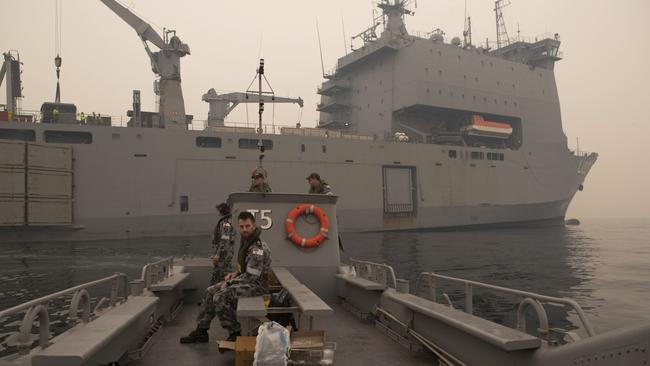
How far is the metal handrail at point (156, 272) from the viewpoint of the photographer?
702 cm

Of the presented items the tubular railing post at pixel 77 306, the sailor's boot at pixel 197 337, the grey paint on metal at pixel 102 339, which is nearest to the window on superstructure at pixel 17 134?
the grey paint on metal at pixel 102 339

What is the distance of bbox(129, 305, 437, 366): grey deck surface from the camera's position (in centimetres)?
523

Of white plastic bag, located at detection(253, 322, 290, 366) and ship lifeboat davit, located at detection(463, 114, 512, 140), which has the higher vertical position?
ship lifeboat davit, located at detection(463, 114, 512, 140)

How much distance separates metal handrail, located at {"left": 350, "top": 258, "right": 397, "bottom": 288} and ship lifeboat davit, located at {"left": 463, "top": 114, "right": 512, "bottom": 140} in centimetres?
3684

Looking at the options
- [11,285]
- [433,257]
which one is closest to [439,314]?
[11,285]

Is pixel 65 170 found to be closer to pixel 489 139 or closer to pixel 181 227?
pixel 181 227

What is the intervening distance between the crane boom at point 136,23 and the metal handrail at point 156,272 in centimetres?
3130

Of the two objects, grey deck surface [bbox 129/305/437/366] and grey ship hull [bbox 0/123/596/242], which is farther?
grey ship hull [bbox 0/123/596/242]

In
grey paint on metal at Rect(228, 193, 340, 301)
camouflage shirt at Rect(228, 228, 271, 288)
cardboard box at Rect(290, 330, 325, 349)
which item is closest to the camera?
cardboard box at Rect(290, 330, 325, 349)

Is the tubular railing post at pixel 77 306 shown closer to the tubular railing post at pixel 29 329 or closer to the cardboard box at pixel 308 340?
the tubular railing post at pixel 29 329

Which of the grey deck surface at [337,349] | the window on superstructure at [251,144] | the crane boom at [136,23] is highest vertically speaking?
the crane boom at [136,23]

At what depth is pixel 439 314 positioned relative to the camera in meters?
4.93


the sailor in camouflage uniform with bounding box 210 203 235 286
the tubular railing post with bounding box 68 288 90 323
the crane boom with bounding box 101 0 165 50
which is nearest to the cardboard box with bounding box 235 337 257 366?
the tubular railing post with bounding box 68 288 90 323

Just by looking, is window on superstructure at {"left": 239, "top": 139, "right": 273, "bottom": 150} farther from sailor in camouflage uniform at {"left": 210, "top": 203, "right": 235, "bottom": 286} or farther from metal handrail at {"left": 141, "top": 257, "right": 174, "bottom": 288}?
sailor in camouflage uniform at {"left": 210, "top": 203, "right": 235, "bottom": 286}
